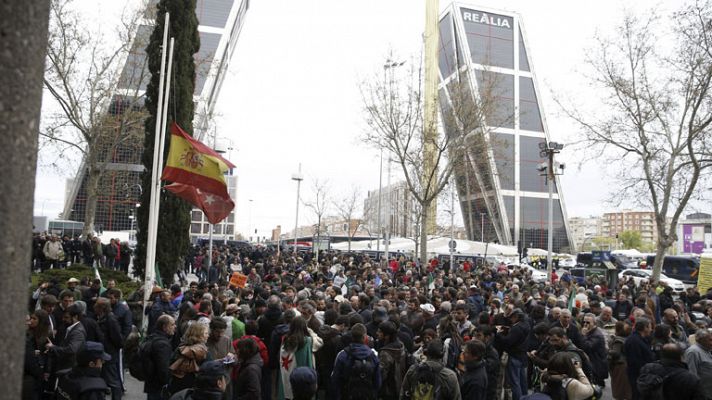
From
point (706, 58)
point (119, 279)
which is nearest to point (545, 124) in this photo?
point (706, 58)

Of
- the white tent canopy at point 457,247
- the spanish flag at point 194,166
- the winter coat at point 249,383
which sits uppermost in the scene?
the spanish flag at point 194,166

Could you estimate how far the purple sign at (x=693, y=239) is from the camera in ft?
196

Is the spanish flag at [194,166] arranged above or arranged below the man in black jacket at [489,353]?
above

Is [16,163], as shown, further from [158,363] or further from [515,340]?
[515,340]

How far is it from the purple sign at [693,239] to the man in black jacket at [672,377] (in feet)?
207

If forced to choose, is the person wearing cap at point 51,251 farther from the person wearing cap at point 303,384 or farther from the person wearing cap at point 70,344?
the person wearing cap at point 303,384

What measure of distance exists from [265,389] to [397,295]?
4.82 m

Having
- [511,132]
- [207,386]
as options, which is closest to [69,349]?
[207,386]

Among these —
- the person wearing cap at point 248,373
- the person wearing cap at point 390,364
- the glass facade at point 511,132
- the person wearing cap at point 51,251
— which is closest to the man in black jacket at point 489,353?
the person wearing cap at point 390,364

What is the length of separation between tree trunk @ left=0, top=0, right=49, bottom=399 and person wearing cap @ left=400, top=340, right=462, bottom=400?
3.92 m

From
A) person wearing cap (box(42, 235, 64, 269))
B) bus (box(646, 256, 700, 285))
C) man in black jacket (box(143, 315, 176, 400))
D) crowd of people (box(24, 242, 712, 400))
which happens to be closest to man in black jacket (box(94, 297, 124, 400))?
crowd of people (box(24, 242, 712, 400))

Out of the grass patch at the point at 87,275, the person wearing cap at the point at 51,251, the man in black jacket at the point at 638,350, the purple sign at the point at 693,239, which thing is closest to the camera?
the man in black jacket at the point at 638,350

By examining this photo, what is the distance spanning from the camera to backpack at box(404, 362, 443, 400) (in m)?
4.78

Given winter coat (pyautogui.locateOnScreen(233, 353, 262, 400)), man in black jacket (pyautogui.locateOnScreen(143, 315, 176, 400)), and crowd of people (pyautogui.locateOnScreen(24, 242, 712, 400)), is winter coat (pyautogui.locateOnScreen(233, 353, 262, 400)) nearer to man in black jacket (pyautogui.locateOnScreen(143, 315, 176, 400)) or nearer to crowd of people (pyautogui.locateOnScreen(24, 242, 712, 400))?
crowd of people (pyautogui.locateOnScreen(24, 242, 712, 400))
